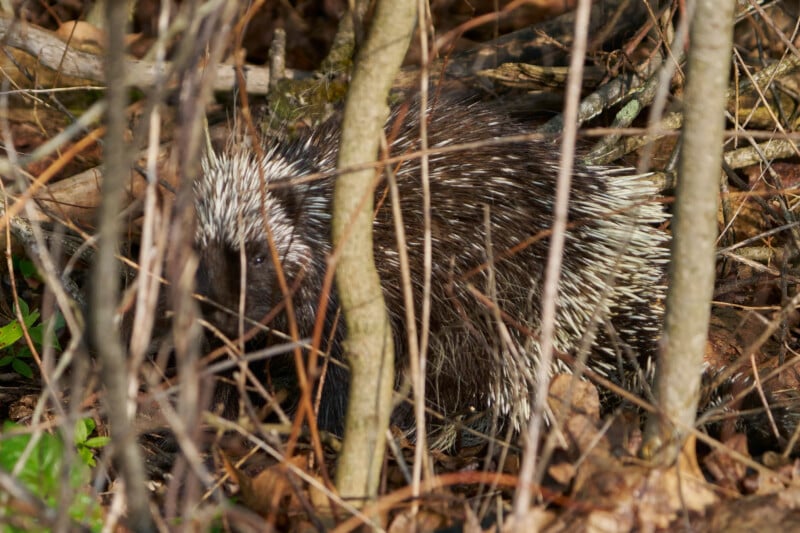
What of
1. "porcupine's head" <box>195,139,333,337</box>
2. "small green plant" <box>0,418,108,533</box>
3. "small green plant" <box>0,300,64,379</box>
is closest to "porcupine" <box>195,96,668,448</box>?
"porcupine's head" <box>195,139,333,337</box>

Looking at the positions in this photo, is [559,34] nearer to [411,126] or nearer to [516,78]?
[516,78]

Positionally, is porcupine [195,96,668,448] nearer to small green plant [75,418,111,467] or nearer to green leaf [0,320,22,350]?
small green plant [75,418,111,467]

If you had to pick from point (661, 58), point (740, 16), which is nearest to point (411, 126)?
point (661, 58)

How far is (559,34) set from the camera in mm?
4195

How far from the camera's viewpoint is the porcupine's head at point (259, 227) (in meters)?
3.04

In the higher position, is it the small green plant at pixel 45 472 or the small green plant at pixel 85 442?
the small green plant at pixel 45 472

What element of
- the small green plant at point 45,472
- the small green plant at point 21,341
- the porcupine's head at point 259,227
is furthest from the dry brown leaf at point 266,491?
the small green plant at point 21,341

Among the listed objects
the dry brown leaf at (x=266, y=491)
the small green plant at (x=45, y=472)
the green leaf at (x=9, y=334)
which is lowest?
the dry brown leaf at (x=266, y=491)

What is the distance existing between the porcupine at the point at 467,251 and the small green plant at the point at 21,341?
658mm

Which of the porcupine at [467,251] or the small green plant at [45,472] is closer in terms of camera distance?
the small green plant at [45,472]

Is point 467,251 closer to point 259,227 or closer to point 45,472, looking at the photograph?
point 259,227

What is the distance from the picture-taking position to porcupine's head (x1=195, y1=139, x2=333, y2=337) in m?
3.04

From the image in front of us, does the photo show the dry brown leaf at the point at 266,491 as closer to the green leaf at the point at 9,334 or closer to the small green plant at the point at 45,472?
the small green plant at the point at 45,472

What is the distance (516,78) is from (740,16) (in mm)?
987
